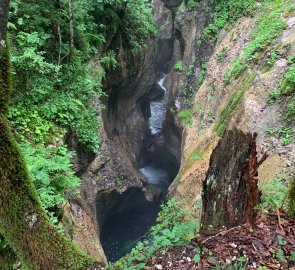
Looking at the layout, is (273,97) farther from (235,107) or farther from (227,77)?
(227,77)

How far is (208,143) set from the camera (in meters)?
10.9

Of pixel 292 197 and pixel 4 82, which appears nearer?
pixel 4 82

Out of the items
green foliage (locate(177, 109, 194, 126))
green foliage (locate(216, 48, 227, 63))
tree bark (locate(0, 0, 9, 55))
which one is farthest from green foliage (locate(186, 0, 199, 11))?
tree bark (locate(0, 0, 9, 55))

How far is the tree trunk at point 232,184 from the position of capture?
4029 mm

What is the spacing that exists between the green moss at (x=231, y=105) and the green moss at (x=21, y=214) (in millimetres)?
7726

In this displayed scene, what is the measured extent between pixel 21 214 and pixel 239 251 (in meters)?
2.19

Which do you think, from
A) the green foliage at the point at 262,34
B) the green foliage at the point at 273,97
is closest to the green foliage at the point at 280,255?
the green foliage at the point at 273,97

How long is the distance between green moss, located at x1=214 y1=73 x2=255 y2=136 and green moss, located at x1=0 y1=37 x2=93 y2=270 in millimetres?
7726

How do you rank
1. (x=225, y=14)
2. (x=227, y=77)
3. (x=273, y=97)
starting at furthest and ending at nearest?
(x=225, y=14) → (x=227, y=77) → (x=273, y=97)

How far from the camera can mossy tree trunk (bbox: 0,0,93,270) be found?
Result: 10.9ft

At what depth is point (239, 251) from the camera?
3445mm

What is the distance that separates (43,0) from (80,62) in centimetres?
190

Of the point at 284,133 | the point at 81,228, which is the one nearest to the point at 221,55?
the point at 284,133

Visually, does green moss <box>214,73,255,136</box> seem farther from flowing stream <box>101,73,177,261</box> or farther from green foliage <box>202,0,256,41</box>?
flowing stream <box>101,73,177,261</box>
